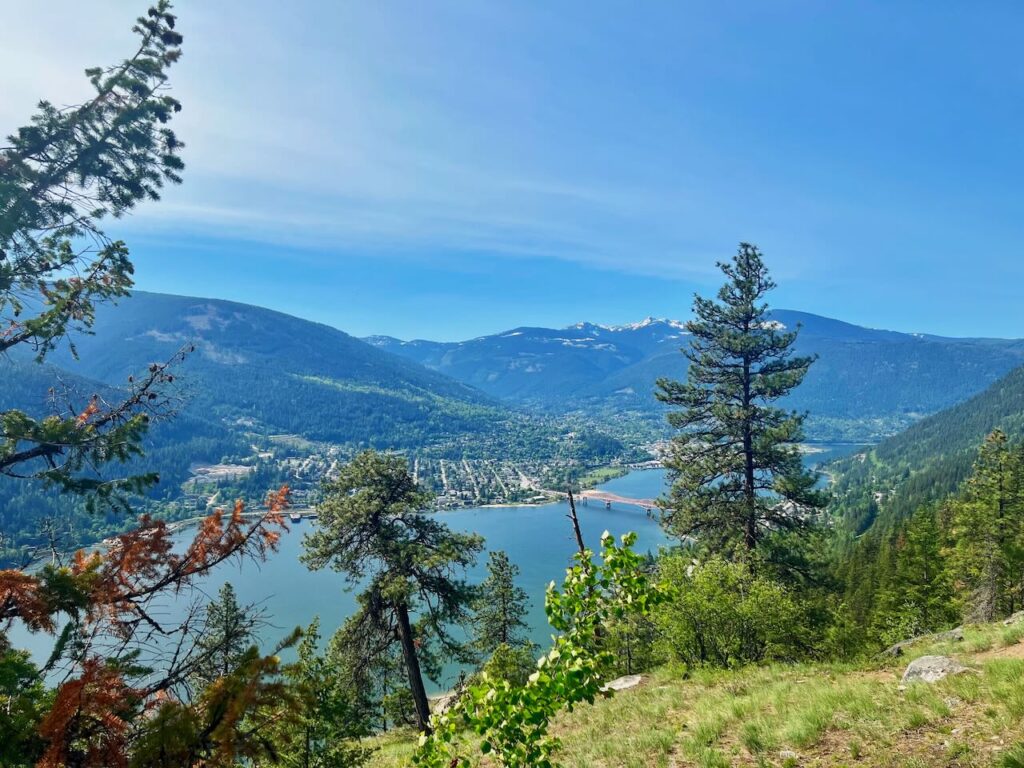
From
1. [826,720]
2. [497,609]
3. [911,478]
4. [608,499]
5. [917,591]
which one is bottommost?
[608,499]

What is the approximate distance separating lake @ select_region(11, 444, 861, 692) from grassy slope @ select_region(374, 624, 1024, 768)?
2646cm

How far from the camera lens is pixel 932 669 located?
860 cm

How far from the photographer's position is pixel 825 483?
193 m

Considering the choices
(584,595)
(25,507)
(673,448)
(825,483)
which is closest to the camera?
(584,595)

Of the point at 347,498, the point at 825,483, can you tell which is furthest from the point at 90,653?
the point at 825,483

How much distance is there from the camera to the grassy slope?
632cm

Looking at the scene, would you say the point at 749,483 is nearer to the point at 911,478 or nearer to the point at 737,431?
the point at 737,431

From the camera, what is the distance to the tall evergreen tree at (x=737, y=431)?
18.1 metres

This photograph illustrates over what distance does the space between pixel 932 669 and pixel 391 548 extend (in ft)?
45.3

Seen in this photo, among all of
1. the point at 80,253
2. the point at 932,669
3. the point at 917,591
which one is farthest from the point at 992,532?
the point at 80,253

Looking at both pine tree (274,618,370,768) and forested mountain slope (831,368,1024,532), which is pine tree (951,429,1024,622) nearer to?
pine tree (274,618,370,768)

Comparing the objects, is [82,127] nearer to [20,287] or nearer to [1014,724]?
[20,287]

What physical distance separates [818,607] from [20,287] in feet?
67.6

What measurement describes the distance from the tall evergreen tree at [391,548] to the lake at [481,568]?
1636 cm
